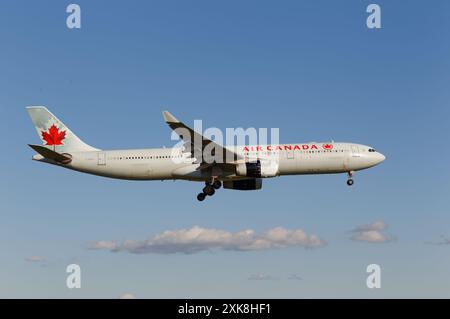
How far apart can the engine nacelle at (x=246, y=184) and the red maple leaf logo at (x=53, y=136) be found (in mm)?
16859

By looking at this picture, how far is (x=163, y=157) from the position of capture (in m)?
61.7

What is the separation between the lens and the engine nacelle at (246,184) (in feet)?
212

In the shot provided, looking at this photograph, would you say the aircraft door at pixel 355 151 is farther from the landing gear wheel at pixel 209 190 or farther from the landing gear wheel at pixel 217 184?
the landing gear wheel at pixel 209 190

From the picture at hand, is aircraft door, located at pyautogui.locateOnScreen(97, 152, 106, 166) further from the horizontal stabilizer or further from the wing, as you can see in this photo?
the wing

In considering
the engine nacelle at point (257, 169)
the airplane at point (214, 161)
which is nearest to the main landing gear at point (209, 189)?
the airplane at point (214, 161)

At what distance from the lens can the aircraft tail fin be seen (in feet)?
213

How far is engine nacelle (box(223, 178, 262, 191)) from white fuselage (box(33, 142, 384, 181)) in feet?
11.1

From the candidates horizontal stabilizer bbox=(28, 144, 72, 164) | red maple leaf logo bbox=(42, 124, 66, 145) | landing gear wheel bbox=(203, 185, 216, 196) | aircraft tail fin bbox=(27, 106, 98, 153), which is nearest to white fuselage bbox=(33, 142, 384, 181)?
horizontal stabilizer bbox=(28, 144, 72, 164)

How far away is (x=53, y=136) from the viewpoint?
66.0m

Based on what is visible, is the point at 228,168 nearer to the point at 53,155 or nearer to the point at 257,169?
the point at 257,169

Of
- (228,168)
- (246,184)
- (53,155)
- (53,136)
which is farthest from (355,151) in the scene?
(53,136)

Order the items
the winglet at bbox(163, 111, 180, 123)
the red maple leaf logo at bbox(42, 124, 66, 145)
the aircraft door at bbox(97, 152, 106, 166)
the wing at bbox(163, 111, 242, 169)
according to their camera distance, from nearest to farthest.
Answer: the winglet at bbox(163, 111, 180, 123)
the wing at bbox(163, 111, 242, 169)
the aircraft door at bbox(97, 152, 106, 166)
the red maple leaf logo at bbox(42, 124, 66, 145)

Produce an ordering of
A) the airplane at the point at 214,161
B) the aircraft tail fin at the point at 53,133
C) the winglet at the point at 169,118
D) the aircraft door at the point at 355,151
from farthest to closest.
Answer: the aircraft tail fin at the point at 53,133, the aircraft door at the point at 355,151, the airplane at the point at 214,161, the winglet at the point at 169,118
